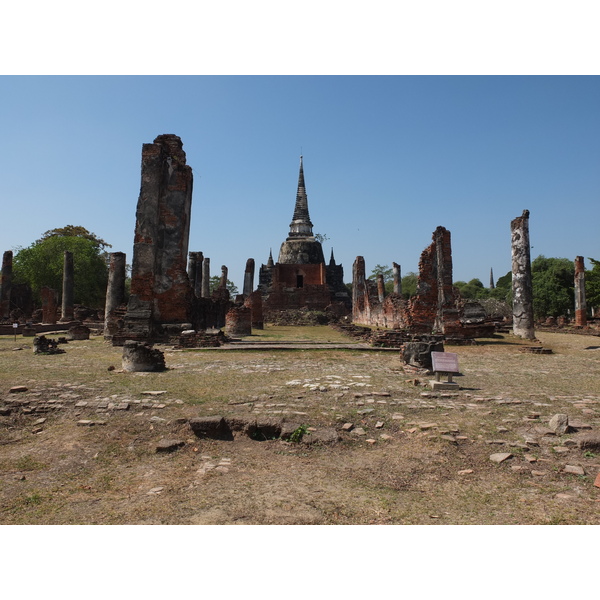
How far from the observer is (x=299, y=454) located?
3.89 m

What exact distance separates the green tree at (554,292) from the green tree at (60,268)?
110 feet

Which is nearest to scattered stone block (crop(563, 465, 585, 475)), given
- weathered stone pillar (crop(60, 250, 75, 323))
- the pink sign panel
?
the pink sign panel

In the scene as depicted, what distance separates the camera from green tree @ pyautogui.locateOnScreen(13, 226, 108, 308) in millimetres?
32500

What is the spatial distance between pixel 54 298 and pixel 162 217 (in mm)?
15447

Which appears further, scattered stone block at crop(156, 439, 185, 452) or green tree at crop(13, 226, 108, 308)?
green tree at crop(13, 226, 108, 308)

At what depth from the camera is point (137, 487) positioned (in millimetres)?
3174

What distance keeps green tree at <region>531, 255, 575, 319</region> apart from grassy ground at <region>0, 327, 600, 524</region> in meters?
30.2

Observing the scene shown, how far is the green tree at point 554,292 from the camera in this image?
33.6m

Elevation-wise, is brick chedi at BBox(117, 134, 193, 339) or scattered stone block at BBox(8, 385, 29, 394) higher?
brick chedi at BBox(117, 134, 193, 339)

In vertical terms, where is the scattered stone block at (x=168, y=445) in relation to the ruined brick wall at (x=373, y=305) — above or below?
below

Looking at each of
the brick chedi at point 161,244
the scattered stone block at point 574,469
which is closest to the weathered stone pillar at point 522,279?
the brick chedi at point 161,244

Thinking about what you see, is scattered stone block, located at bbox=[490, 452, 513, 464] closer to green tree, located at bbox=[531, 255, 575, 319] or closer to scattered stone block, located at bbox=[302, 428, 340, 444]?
scattered stone block, located at bbox=[302, 428, 340, 444]

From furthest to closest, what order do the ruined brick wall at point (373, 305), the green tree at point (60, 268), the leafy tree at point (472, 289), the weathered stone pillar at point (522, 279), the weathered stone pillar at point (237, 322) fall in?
the leafy tree at point (472, 289), the green tree at point (60, 268), the ruined brick wall at point (373, 305), the weathered stone pillar at point (237, 322), the weathered stone pillar at point (522, 279)

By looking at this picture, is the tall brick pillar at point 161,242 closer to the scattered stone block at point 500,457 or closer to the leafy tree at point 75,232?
the scattered stone block at point 500,457
